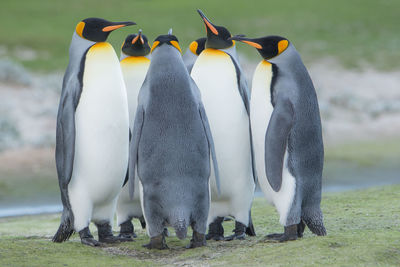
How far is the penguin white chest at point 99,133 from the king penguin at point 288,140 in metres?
1.09

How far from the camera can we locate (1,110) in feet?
46.4

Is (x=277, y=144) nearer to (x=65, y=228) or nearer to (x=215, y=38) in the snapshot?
(x=215, y=38)

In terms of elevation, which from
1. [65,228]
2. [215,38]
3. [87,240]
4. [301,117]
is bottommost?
[87,240]

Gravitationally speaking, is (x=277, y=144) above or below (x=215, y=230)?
A: above

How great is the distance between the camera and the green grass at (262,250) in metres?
4.45

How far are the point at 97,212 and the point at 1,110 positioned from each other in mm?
9076

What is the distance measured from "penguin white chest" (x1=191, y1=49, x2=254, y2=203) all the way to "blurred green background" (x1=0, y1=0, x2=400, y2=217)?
4.17m

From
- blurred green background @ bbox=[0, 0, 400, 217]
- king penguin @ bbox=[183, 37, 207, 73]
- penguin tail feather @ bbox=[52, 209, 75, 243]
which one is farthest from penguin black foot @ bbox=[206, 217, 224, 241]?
blurred green background @ bbox=[0, 0, 400, 217]

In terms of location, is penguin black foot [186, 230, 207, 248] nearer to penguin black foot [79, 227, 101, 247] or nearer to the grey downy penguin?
the grey downy penguin

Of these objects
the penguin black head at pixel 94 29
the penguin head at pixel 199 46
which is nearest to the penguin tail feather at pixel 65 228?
the penguin black head at pixel 94 29

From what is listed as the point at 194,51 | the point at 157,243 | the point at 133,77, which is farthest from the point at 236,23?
the point at 157,243

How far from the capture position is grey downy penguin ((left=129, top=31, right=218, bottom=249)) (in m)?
5.19

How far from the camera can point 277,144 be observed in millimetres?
5215

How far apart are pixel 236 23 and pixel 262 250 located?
82.1 feet
